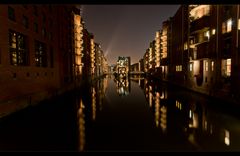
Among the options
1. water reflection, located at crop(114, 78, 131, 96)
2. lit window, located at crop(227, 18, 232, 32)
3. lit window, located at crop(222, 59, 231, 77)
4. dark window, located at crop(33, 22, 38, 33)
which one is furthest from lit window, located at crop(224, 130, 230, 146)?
dark window, located at crop(33, 22, 38, 33)

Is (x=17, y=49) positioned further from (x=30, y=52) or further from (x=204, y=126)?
(x=204, y=126)

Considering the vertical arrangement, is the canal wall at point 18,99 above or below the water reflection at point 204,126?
above

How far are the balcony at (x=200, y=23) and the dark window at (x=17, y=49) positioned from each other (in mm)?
28914

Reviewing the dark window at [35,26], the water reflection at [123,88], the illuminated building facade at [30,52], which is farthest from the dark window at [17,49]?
the water reflection at [123,88]

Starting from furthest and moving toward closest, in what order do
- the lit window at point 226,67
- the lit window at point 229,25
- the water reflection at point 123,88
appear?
the water reflection at point 123,88 < the lit window at point 226,67 < the lit window at point 229,25

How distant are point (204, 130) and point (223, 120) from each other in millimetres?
3413

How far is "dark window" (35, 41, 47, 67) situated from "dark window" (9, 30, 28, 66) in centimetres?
317

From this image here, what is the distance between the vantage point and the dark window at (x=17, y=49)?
18.9 m

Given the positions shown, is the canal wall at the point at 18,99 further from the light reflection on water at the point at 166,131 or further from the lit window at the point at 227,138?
the lit window at the point at 227,138

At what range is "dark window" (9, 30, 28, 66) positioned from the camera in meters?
18.9

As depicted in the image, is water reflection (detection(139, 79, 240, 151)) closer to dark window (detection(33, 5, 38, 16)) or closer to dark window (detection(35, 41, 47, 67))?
dark window (detection(35, 41, 47, 67))

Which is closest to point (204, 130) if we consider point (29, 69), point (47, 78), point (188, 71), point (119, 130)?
point (119, 130)

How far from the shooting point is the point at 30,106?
20172 millimetres

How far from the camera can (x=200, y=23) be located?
3098 cm
